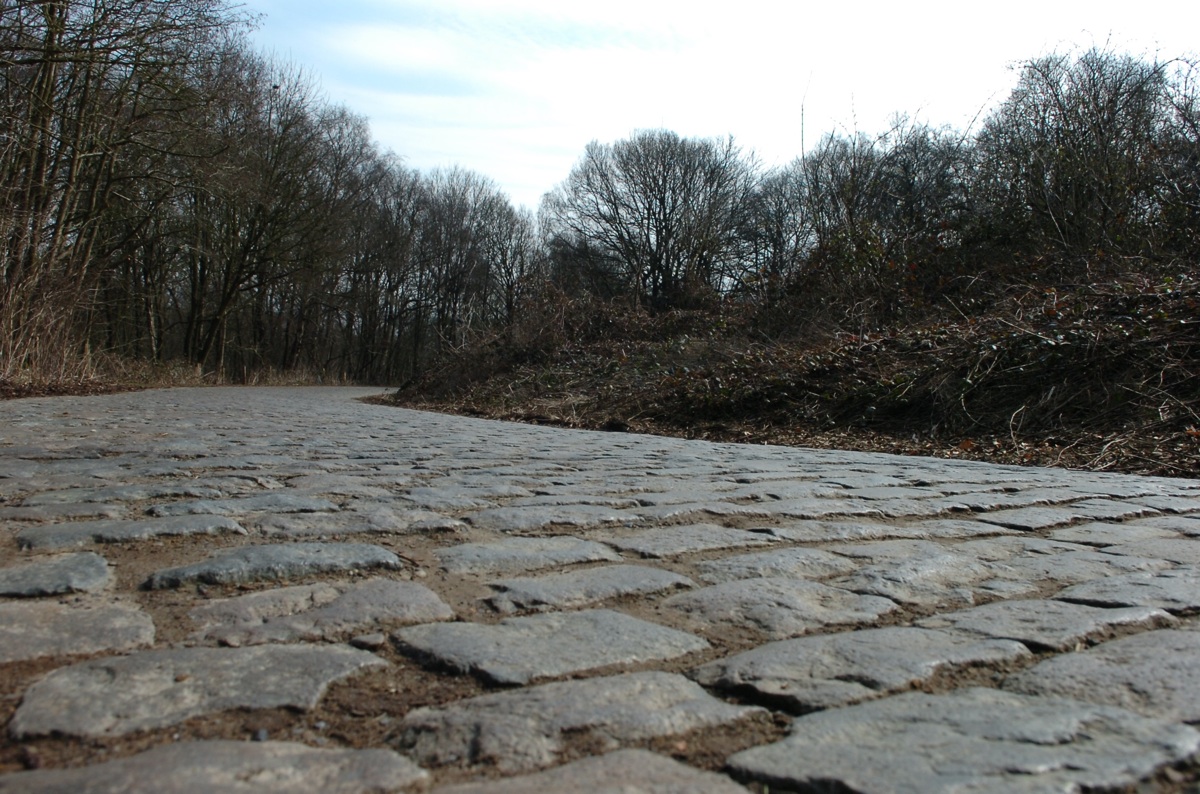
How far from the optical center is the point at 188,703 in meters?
1.40

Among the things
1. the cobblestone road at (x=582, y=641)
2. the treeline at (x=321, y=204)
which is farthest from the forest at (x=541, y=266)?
the cobblestone road at (x=582, y=641)

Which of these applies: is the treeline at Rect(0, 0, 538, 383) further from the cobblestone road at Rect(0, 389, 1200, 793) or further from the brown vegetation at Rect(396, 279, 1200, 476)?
the cobblestone road at Rect(0, 389, 1200, 793)

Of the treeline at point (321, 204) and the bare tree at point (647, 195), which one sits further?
the bare tree at point (647, 195)

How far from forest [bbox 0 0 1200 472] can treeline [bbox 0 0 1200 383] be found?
0.06 m

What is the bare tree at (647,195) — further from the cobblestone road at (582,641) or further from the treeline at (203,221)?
the cobblestone road at (582,641)

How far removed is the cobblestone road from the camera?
4.01ft

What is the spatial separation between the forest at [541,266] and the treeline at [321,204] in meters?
0.06

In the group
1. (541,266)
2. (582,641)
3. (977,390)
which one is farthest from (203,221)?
(582,641)

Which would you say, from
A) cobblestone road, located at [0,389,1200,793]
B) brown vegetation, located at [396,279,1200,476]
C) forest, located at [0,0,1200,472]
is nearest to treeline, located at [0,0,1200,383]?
forest, located at [0,0,1200,472]

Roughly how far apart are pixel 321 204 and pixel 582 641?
28.6 metres

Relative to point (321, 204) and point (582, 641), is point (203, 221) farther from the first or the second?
point (582, 641)

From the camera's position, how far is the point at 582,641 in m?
1.78

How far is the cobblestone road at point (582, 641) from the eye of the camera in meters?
1.22

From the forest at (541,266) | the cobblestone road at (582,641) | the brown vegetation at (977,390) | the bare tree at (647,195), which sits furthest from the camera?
the bare tree at (647,195)
